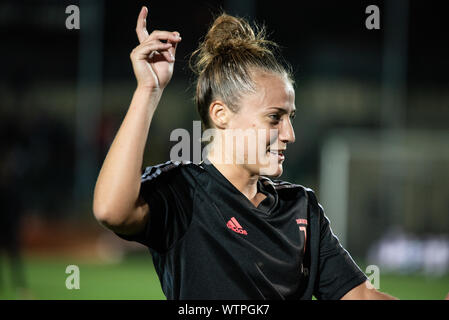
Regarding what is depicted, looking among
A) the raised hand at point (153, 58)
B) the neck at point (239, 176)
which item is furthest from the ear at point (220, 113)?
the raised hand at point (153, 58)

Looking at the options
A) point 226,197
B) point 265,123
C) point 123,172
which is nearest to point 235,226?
point 226,197

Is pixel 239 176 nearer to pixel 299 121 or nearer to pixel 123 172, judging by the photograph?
pixel 123 172

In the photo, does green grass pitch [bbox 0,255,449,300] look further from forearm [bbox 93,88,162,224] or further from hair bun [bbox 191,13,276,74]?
forearm [bbox 93,88,162,224]

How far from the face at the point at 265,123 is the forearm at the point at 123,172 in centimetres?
48

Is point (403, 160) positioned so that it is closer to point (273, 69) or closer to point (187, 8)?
point (187, 8)

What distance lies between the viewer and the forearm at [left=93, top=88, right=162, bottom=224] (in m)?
1.58

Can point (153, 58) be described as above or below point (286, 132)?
above

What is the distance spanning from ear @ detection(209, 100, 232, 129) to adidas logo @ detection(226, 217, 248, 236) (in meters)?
0.36

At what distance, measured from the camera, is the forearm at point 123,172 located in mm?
1583

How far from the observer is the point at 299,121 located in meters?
11.5

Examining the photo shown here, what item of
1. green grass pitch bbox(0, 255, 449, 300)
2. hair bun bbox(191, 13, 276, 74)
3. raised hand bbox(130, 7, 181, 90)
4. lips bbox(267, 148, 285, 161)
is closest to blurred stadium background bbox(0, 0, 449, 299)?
green grass pitch bbox(0, 255, 449, 300)

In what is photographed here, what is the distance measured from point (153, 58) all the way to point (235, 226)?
59 centimetres
